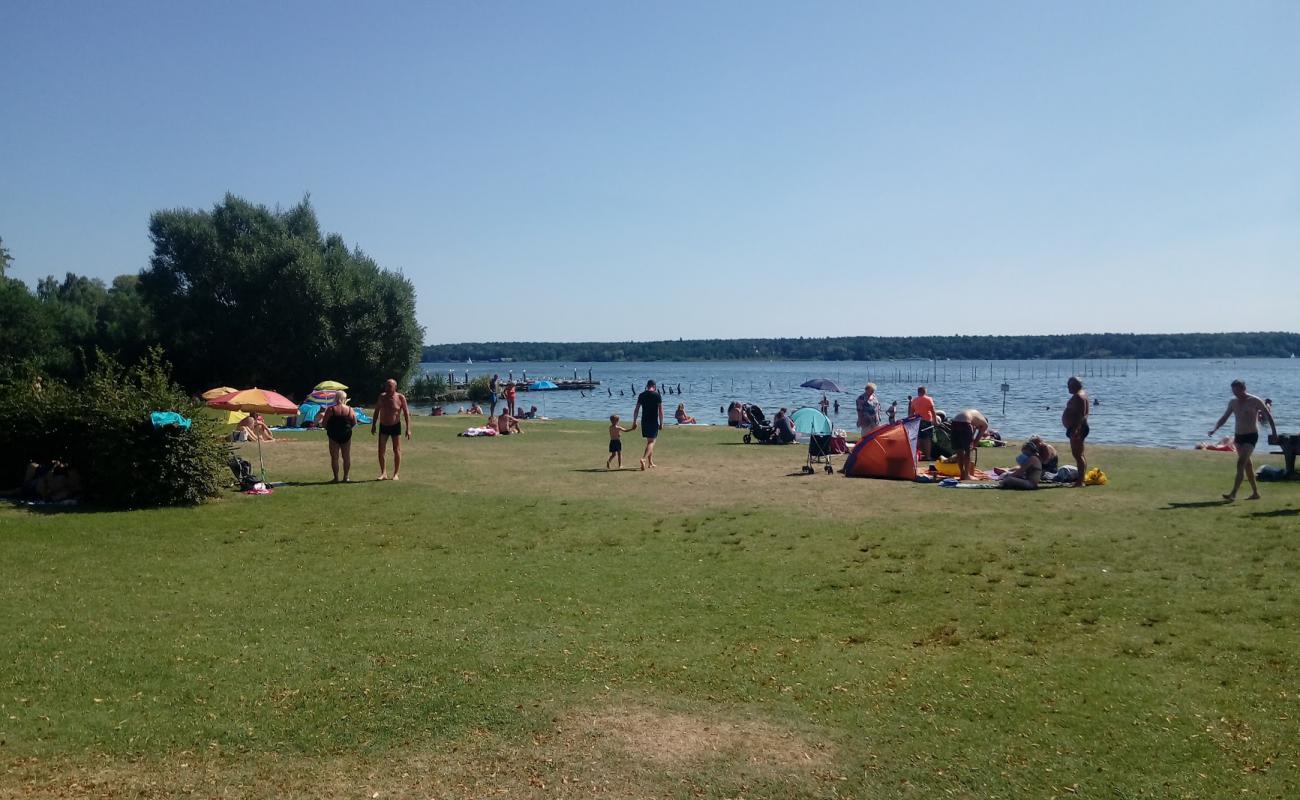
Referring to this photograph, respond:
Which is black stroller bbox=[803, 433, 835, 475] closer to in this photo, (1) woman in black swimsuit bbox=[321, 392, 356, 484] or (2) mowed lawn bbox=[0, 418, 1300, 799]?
(2) mowed lawn bbox=[0, 418, 1300, 799]

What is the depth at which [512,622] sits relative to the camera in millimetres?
7977

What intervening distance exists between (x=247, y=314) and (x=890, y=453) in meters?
42.0

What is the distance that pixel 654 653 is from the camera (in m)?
7.15

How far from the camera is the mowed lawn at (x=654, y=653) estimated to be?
17.1 ft

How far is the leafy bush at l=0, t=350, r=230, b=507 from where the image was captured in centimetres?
1397

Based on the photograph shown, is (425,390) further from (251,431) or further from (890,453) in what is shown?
(890,453)

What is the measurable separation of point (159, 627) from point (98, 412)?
7.92m

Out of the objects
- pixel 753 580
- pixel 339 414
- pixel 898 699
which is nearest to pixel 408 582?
pixel 753 580

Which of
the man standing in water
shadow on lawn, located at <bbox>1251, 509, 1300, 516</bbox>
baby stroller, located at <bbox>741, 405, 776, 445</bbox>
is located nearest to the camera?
shadow on lawn, located at <bbox>1251, 509, 1300, 516</bbox>

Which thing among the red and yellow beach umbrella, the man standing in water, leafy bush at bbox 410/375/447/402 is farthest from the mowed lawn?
leafy bush at bbox 410/375/447/402

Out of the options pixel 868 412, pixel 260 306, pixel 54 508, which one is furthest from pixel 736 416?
pixel 260 306

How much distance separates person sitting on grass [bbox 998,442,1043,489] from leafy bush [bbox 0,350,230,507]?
1278 centimetres

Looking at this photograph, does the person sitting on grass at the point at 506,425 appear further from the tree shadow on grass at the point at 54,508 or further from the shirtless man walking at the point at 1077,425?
the shirtless man walking at the point at 1077,425

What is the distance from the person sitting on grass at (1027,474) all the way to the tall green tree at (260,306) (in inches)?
1625
